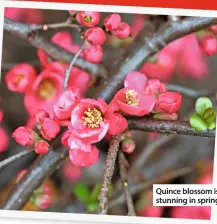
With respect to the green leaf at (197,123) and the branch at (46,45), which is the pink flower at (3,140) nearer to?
the branch at (46,45)

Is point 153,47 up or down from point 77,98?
up

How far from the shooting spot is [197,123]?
698 mm

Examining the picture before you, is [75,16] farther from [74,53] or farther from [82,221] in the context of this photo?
[82,221]

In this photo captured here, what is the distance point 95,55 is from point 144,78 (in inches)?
3.1

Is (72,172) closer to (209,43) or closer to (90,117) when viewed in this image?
(90,117)

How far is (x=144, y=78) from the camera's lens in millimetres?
750

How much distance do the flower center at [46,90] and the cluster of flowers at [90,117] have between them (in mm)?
61

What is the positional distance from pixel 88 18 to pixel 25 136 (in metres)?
0.19

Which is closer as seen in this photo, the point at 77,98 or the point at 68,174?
the point at 77,98

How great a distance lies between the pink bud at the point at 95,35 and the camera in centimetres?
72

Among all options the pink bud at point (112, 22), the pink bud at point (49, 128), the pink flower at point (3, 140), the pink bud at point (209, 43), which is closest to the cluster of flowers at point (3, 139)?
the pink flower at point (3, 140)

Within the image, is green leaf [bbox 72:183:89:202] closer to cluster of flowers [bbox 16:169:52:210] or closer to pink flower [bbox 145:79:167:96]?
cluster of flowers [bbox 16:169:52:210]

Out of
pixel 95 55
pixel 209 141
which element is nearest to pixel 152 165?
Result: pixel 209 141

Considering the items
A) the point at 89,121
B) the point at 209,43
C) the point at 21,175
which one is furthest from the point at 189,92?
the point at 21,175
